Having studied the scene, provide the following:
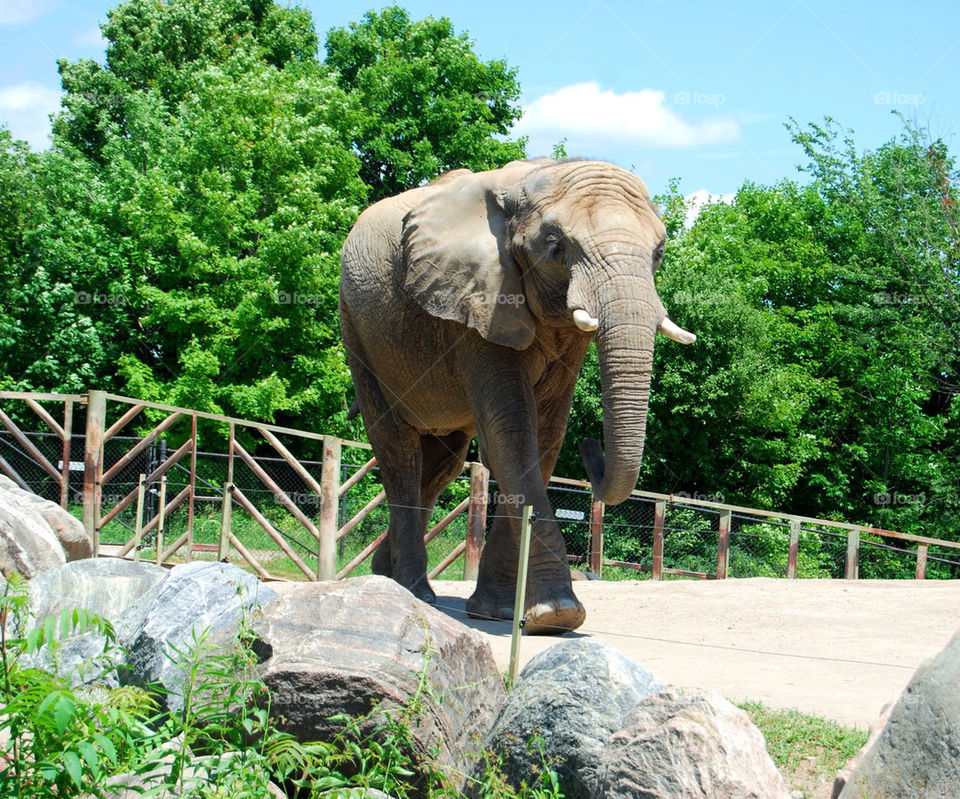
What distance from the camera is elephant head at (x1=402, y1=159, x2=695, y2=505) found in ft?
22.8

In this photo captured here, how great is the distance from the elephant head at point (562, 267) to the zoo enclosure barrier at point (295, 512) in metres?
3.98

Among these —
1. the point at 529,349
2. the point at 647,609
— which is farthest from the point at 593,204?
the point at 647,609

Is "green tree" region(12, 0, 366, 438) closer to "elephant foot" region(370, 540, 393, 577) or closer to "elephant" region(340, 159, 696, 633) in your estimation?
"elephant foot" region(370, 540, 393, 577)

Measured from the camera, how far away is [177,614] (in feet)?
19.3

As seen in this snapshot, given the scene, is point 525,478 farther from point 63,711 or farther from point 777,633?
point 63,711

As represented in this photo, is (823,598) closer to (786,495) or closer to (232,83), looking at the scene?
(786,495)

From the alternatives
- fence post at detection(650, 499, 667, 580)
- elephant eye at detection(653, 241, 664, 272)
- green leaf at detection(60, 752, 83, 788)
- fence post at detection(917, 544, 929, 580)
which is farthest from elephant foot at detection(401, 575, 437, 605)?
fence post at detection(917, 544, 929, 580)

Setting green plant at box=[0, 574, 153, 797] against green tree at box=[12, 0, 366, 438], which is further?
green tree at box=[12, 0, 366, 438]

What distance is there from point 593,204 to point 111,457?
15.5m

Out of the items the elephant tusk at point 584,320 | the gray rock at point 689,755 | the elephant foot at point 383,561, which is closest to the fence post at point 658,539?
the elephant foot at point 383,561

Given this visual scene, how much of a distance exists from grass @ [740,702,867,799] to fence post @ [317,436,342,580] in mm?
6966

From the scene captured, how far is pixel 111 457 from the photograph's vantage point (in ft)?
68.1

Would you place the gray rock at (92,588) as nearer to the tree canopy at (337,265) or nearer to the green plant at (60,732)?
the green plant at (60,732)

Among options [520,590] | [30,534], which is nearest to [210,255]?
[30,534]
